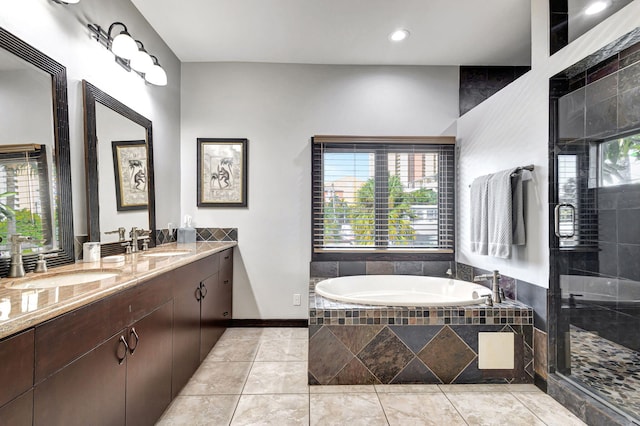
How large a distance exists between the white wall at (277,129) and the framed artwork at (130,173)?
75 centimetres

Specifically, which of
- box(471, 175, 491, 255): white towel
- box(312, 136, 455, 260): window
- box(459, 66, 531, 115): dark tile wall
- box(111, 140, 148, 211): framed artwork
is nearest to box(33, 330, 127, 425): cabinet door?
box(111, 140, 148, 211): framed artwork

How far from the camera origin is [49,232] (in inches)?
67.2

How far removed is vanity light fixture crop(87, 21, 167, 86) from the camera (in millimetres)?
2168

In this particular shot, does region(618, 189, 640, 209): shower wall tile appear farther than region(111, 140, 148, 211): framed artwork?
No

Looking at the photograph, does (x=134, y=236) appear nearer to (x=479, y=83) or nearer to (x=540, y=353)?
(x=540, y=353)

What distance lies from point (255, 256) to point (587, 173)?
272cm

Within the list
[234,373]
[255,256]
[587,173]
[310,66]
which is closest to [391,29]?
[310,66]

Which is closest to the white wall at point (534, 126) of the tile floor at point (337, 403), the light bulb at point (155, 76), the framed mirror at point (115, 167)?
the tile floor at point (337, 403)

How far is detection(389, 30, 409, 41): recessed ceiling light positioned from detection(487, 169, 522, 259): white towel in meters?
1.38

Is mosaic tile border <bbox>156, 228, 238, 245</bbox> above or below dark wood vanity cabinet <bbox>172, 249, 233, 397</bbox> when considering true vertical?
above

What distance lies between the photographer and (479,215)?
110 inches

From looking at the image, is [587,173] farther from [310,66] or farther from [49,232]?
[49,232]

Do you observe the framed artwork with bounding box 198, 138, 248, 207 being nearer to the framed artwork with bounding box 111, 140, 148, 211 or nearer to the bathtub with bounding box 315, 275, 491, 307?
the framed artwork with bounding box 111, 140, 148, 211

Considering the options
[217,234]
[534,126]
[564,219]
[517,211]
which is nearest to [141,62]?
[217,234]
